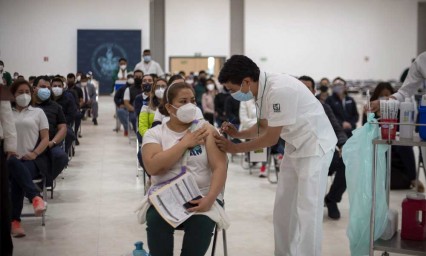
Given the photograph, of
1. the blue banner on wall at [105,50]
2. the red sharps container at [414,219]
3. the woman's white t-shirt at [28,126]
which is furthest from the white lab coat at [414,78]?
the blue banner on wall at [105,50]

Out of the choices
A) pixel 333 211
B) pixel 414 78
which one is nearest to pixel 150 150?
pixel 414 78

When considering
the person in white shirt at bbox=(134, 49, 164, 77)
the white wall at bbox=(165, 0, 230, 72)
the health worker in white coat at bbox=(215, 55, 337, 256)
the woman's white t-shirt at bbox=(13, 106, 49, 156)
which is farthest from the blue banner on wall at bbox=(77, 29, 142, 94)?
the health worker in white coat at bbox=(215, 55, 337, 256)

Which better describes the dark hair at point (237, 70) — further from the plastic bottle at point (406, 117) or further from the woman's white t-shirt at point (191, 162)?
the plastic bottle at point (406, 117)

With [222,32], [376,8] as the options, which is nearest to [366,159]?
[222,32]

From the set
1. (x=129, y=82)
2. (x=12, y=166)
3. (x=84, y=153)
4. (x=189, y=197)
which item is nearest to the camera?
(x=189, y=197)

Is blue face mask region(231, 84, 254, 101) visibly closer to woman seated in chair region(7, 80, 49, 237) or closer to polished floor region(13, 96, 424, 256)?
polished floor region(13, 96, 424, 256)

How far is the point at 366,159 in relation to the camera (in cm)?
376

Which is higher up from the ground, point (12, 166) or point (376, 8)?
point (376, 8)

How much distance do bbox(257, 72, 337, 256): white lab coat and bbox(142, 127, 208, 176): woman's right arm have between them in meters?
0.43

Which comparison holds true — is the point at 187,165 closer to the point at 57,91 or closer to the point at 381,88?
the point at 381,88

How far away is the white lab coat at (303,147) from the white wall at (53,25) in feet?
17.2

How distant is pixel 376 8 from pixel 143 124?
721 inches

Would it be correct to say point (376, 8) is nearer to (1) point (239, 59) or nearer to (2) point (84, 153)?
(2) point (84, 153)

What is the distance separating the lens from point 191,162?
344cm
